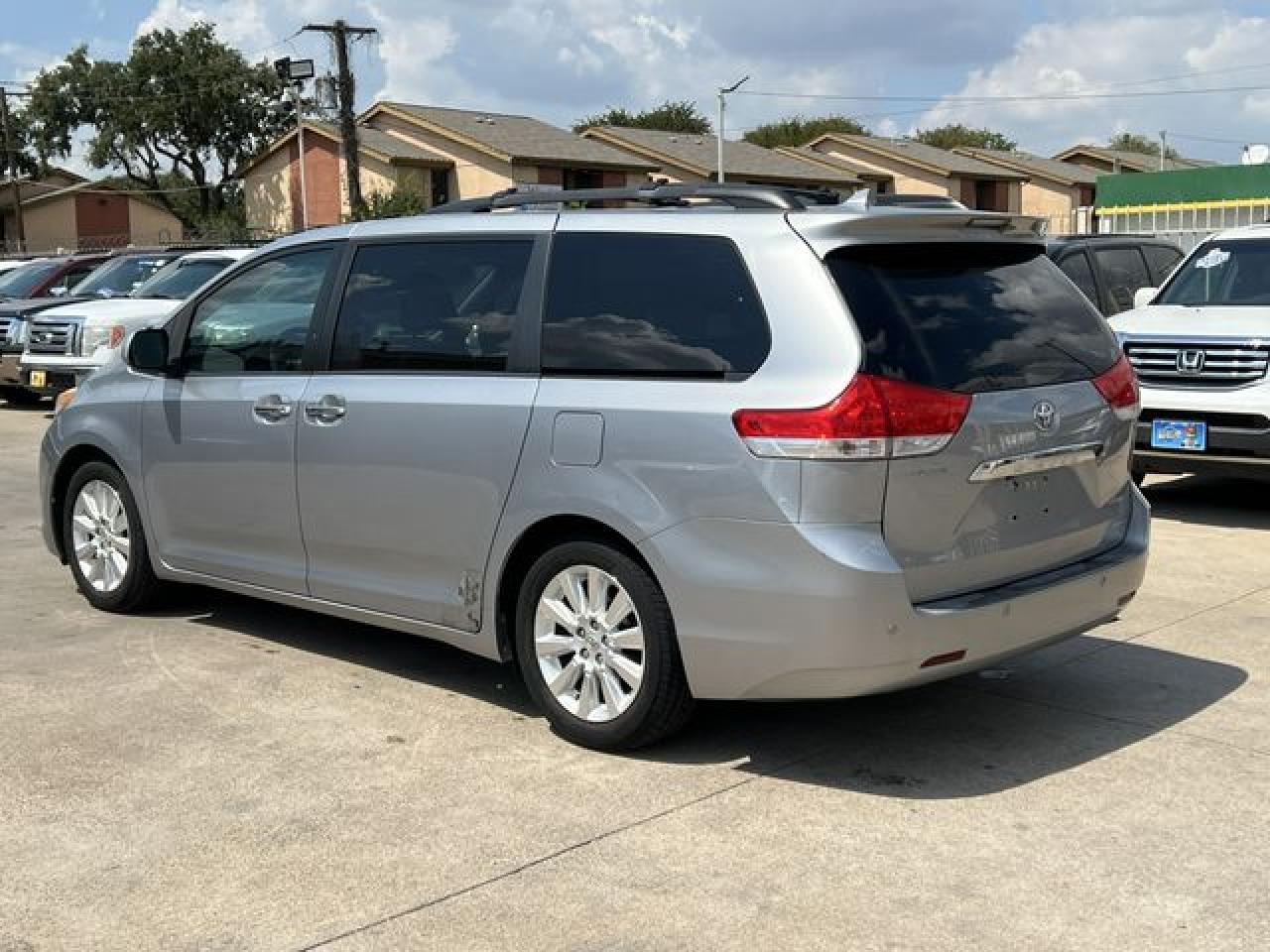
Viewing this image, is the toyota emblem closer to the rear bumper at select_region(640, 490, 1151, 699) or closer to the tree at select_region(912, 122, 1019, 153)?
the rear bumper at select_region(640, 490, 1151, 699)

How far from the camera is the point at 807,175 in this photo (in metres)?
59.8

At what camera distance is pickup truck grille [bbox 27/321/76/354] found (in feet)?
51.4

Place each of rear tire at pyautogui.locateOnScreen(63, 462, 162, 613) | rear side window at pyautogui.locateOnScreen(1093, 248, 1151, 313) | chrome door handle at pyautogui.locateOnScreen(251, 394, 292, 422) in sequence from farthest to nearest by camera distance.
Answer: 1. rear side window at pyautogui.locateOnScreen(1093, 248, 1151, 313)
2. rear tire at pyautogui.locateOnScreen(63, 462, 162, 613)
3. chrome door handle at pyautogui.locateOnScreen(251, 394, 292, 422)

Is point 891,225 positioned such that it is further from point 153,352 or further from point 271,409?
point 153,352

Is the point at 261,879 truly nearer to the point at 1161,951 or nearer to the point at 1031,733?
the point at 1161,951

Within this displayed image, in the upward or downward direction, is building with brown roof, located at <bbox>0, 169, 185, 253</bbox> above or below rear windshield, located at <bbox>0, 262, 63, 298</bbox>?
above

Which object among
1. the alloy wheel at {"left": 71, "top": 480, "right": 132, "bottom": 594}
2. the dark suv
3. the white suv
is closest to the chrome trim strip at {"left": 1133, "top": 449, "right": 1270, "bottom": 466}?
the white suv

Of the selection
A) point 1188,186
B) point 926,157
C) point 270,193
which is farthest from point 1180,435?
point 926,157

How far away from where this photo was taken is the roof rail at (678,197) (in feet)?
16.0

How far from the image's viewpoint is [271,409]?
587 centimetres

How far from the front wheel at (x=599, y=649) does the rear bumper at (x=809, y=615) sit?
0.10 m

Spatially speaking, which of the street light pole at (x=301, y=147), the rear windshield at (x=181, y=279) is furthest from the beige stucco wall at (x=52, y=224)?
the rear windshield at (x=181, y=279)

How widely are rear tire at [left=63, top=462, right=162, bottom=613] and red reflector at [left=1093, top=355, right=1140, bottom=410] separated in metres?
4.14

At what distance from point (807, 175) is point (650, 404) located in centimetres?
5680
